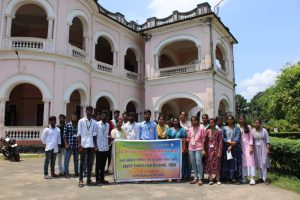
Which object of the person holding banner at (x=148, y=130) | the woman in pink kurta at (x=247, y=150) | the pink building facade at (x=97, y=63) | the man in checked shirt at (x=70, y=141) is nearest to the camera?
the woman in pink kurta at (x=247, y=150)

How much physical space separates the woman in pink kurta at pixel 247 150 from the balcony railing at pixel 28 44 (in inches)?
415

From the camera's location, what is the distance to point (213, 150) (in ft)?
25.2

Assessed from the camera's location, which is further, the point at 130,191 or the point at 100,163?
the point at 100,163

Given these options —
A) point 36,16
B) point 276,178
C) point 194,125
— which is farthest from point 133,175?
point 36,16

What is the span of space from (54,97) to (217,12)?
42.1 ft

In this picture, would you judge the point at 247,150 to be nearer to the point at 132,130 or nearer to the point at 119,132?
the point at 132,130

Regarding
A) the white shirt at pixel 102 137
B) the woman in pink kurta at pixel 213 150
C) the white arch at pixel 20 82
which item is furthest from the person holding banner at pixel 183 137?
the white arch at pixel 20 82

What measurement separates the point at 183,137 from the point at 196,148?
0.53 m

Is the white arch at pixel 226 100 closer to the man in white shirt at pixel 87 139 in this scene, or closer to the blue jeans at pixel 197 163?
the blue jeans at pixel 197 163

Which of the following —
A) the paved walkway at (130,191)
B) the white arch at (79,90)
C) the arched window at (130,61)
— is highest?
the arched window at (130,61)

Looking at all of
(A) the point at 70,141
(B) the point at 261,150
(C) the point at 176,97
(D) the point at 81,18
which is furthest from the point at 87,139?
(C) the point at 176,97

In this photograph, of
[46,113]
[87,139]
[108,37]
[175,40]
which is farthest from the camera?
[175,40]

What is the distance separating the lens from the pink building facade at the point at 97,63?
561 inches

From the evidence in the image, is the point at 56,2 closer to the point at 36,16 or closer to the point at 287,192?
the point at 36,16
